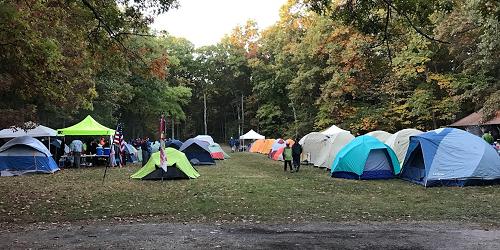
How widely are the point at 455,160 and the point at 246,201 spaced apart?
7511 mm

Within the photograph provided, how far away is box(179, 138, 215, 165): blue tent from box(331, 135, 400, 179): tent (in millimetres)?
10164

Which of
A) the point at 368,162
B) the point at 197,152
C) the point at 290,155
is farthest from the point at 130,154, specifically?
the point at 368,162

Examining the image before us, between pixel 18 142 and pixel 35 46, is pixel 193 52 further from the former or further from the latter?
pixel 35 46

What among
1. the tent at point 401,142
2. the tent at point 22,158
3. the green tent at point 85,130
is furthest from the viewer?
the green tent at point 85,130

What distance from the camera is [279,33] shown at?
46594mm

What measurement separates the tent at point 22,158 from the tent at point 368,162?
43.4 ft

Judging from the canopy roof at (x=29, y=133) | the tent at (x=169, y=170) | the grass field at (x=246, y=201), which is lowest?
the grass field at (x=246, y=201)

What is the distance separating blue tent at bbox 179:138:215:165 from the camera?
26.1 m

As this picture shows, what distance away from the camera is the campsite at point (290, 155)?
8.10 m

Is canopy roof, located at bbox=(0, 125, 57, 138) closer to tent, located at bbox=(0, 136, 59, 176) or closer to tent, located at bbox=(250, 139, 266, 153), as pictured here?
tent, located at bbox=(0, 136, 59, 176)

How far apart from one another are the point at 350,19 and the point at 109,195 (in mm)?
8484

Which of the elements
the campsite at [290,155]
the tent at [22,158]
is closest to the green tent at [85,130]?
the campsite at [290,155]

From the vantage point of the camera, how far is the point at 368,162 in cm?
1767

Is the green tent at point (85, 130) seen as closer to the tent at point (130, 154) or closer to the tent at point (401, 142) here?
the tent at point (130, 154)
